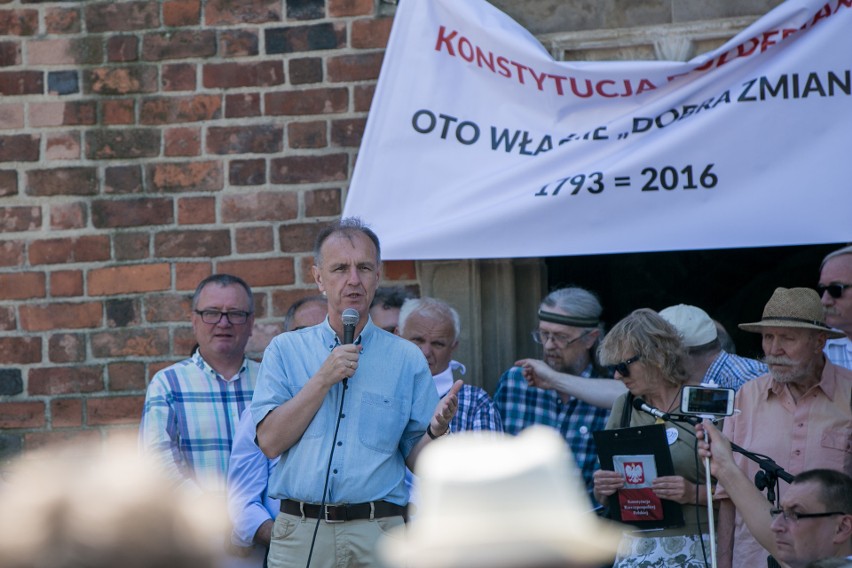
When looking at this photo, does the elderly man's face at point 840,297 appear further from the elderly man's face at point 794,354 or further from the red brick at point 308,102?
the red brick at point 308,102

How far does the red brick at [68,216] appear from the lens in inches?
209

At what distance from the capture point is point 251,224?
17.2ft

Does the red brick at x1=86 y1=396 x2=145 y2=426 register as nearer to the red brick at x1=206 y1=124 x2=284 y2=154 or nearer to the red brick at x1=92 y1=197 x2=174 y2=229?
the red brick at x1=92 y1=197 x2=174 y2=229

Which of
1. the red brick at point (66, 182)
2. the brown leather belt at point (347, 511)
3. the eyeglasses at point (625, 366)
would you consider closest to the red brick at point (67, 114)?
the red brick at point (66, 182)

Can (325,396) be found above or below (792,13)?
below

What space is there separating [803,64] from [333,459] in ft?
7.81

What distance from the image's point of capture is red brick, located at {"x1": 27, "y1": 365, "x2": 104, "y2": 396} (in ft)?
17.3

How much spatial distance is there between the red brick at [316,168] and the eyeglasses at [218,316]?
77 cm

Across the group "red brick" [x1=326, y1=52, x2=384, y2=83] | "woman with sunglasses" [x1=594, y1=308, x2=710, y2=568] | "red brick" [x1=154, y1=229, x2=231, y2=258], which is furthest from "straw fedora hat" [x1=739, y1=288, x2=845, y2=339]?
Answer: "red brick" [x1=154, y1=229, x2=231, y2=258]

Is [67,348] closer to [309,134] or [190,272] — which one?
[190,272]

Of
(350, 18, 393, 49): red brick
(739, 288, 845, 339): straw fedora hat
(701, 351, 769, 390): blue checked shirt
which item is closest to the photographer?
(739, 288, 845, 339): straw fedora hat

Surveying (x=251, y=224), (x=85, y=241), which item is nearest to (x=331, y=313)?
(x=251, y=224)

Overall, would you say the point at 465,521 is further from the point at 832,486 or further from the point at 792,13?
the point at 792,13

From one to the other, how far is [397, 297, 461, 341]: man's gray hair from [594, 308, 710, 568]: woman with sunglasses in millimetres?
678
